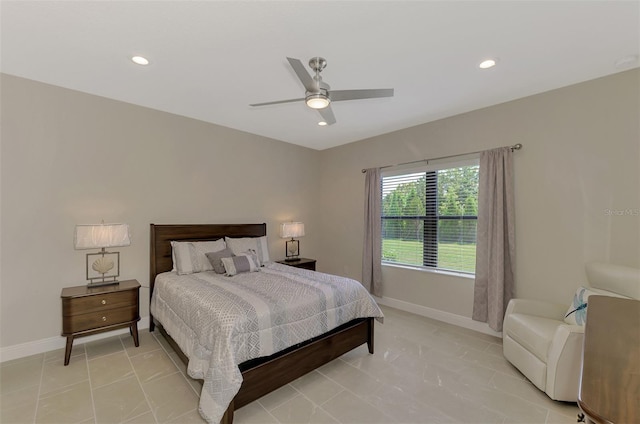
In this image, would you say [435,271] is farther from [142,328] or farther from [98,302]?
[98,302]

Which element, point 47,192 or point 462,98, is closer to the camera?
point 47,192

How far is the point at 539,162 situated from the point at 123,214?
15.8 ft

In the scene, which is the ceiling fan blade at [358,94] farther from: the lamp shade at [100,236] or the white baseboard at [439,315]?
the white baseboard at [439,315]

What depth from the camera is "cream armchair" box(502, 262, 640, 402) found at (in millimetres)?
2074

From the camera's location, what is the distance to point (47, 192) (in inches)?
113

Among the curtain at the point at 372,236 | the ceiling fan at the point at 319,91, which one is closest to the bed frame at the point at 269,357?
the curtain at the point at 372,236

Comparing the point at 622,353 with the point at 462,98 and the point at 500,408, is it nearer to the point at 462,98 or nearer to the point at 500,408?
the point at 500,408

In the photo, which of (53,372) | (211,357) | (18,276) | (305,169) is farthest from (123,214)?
(305,169)

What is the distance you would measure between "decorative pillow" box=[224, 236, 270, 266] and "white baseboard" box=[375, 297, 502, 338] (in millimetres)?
2037

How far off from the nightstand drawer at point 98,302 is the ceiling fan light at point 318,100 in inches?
107

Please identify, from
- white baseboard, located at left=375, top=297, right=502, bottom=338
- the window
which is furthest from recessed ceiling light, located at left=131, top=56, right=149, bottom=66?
white baseboard, located at left=375, top=297, right=502, bottom=338

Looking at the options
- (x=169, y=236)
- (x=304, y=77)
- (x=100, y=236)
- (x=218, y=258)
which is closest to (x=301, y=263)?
(x=218, y=258)

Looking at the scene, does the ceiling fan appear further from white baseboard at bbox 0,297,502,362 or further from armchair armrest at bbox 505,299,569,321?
white baseboard at bbox 0,297,502,362

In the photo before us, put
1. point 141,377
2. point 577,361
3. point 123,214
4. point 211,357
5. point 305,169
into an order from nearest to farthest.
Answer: point 211,357 < point 577,361 < point 141,377 < point 123,214 < point 305,169
